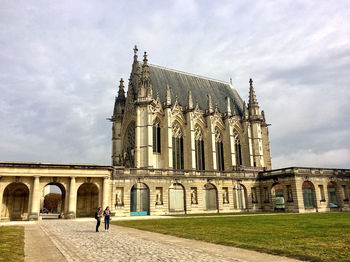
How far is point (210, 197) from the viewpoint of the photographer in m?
39.2

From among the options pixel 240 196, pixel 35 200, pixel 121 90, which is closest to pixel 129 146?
pixel 121 90

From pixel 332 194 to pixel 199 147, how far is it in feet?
67.2

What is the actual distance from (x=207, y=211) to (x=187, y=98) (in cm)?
2157

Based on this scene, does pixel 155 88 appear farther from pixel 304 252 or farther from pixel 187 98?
pixel 304 252

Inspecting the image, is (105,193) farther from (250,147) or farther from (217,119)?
(250,147)

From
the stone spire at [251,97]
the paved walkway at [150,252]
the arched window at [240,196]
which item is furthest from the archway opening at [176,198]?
the stone spire at [251,97]

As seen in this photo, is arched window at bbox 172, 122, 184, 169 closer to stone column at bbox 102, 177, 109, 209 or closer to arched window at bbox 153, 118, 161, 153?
arched window at bbox 153, 118, 161, 153

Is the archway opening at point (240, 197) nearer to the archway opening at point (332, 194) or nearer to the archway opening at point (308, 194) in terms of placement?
the archway opening at point (308, 194)

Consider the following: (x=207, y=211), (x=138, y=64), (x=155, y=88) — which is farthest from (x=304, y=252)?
(x=138, y=64)

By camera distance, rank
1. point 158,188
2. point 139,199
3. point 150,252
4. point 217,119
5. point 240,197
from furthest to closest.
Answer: point 217,119
point 240,197
point 158,188
point 139,199
point 150,252

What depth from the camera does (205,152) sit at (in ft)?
167

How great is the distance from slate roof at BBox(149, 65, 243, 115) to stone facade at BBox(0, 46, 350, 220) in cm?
24

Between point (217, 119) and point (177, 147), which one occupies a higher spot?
point (217, 119)

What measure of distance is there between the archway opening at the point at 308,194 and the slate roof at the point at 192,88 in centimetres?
2172
